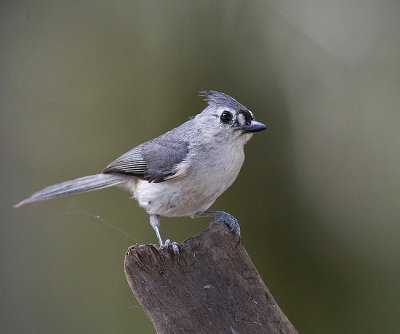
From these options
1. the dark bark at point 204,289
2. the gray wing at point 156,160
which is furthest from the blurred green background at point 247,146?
the dark bark at point 204,289

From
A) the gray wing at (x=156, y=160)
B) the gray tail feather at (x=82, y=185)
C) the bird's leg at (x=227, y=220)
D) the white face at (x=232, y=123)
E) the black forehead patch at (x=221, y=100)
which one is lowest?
the gray tail feather at (x=82, y=185)

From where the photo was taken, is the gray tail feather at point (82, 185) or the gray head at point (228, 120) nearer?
the gray head at point (228, 120)

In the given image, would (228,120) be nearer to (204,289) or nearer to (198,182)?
(198,182)

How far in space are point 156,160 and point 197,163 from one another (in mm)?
301

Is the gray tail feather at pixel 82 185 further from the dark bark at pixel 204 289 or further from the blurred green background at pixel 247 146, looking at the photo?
the blurred green background at pixel 247 146

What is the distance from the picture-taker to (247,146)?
5.07m

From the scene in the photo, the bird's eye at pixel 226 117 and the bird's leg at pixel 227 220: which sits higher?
the bird's eye at pixel 226 117

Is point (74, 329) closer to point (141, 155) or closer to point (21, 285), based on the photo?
point (21, 285)

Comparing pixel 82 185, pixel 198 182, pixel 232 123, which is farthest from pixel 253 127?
pixel 82 185

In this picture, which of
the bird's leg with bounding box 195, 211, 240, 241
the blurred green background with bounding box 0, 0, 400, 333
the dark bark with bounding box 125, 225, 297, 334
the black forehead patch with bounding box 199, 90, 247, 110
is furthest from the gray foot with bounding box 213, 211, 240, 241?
the blurred green background with bounding box 0, 0, 400, 333

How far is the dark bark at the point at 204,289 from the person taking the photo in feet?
7.41

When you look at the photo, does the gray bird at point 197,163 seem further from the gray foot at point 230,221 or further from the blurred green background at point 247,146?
the blurred green background at point 247,146

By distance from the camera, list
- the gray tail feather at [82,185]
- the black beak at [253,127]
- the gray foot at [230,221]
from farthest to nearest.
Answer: the gray tail feather at [82,185], the black beak at [253,127], the gray foot at [230,221]

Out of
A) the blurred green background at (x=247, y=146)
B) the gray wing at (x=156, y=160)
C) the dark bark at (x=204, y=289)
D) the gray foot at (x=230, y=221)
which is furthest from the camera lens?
the blurred green background at (x=247, y=146)
